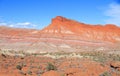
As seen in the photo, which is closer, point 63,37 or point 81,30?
point 63,37

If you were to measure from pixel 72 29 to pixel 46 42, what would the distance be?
13241mm

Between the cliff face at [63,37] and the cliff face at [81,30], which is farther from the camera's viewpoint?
the cliff face at [81,30]

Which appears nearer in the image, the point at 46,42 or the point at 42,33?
the point at 46,42

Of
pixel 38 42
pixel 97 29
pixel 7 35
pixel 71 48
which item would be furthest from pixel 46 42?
pixel 97 29

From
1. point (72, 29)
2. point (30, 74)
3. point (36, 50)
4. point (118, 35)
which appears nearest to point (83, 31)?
point (72, 29)

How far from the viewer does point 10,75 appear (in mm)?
16250

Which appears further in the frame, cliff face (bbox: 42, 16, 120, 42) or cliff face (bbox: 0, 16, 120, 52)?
A: cliff face (bbox: 42, 16, 120, 42)

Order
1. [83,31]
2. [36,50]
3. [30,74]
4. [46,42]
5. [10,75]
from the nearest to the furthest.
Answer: [10,75]
[30,74]
[36,50]
[46,42]
[83,31]

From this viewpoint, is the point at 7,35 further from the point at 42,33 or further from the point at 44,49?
the point at 44,49

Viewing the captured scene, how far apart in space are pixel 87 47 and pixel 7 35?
19784 mm

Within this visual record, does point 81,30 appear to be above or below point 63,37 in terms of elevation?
above

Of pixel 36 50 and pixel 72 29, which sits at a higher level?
pixel 72 29

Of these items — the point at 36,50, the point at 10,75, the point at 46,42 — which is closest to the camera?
the point at 10,75

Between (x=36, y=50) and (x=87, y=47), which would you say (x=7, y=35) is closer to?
(x=36, y=50)
